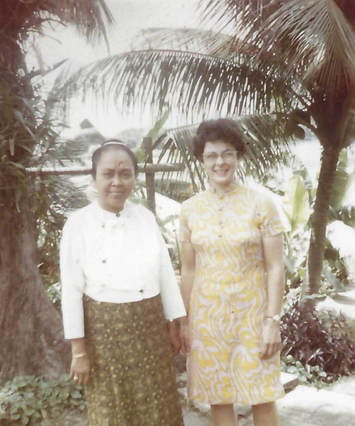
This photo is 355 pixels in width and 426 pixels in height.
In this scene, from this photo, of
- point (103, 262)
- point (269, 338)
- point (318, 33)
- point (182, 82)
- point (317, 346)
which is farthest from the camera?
point (317, 346)

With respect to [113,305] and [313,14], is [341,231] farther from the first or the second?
[113,305]

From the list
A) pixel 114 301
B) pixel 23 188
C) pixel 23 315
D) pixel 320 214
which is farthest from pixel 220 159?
pixel 320 214

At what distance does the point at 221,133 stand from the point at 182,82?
→ 7.91 feet

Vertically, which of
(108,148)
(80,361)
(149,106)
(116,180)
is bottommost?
(80,361)

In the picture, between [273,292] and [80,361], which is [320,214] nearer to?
[273,292]

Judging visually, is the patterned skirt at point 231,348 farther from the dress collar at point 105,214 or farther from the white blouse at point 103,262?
the dress collar at point 105,214

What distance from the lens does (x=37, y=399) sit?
119 inches

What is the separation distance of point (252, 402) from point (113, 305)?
2.54 feet

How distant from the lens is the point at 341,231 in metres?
6.77

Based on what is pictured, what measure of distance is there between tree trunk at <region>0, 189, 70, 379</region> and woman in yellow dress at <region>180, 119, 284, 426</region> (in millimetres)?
1598

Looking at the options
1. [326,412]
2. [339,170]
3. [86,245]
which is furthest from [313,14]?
[339,170]

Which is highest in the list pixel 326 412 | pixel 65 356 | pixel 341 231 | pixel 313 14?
pixel 313 14

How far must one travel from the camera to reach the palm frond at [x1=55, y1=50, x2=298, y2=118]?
4.11 meters

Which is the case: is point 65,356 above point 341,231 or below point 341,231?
below
